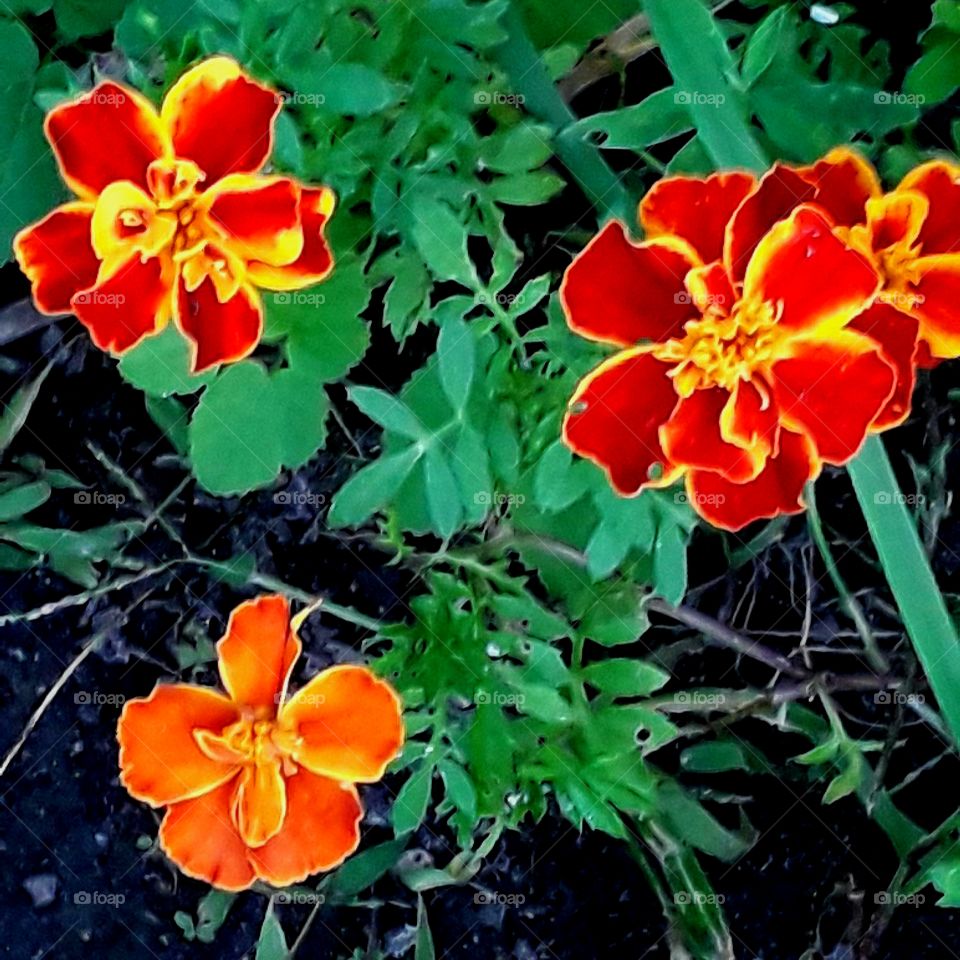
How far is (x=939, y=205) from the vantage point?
856 mm

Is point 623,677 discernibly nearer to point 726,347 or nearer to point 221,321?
point 726,347

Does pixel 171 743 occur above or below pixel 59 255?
below

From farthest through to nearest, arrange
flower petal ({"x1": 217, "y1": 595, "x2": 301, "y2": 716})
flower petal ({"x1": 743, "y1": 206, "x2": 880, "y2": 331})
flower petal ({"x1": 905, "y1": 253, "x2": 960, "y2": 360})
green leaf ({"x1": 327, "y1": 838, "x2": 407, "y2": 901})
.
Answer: green leaf ({"x1": 327, "y1": 838, "x2": 407, "y2": 901}) → flower petal ({"x1": 217, "y1": 595, "x2": 301, "y2": 716}) → flower petal ({"x1": 905, "y1": 253, "x2": 960, "y2": 360}) → flower petal ({"x1": 743, "y1": 206, "x2": 880, "y2": 331})

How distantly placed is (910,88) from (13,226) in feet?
2.42

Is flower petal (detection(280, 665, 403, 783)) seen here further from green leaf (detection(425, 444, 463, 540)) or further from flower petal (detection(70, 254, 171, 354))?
flower petal (detection(70, 254, 171, 354))

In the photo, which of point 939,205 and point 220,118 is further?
point 939,205

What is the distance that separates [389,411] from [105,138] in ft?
0.93

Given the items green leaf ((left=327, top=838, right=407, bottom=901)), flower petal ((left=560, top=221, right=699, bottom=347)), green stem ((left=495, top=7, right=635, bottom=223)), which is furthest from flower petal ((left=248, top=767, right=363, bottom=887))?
green stem ((left=495, top=7, right=635, bottom=223))

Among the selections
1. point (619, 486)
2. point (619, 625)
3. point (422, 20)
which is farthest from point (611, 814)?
point (422, 20)

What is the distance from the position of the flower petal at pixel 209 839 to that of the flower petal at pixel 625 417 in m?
0.41

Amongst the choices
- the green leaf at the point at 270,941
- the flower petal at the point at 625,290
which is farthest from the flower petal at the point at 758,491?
the green leaf at the point at 270,941

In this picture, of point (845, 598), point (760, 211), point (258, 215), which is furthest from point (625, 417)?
point (845, 598)

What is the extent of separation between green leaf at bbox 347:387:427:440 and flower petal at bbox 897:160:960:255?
42 centimetres

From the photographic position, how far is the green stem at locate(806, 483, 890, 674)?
1023mm
